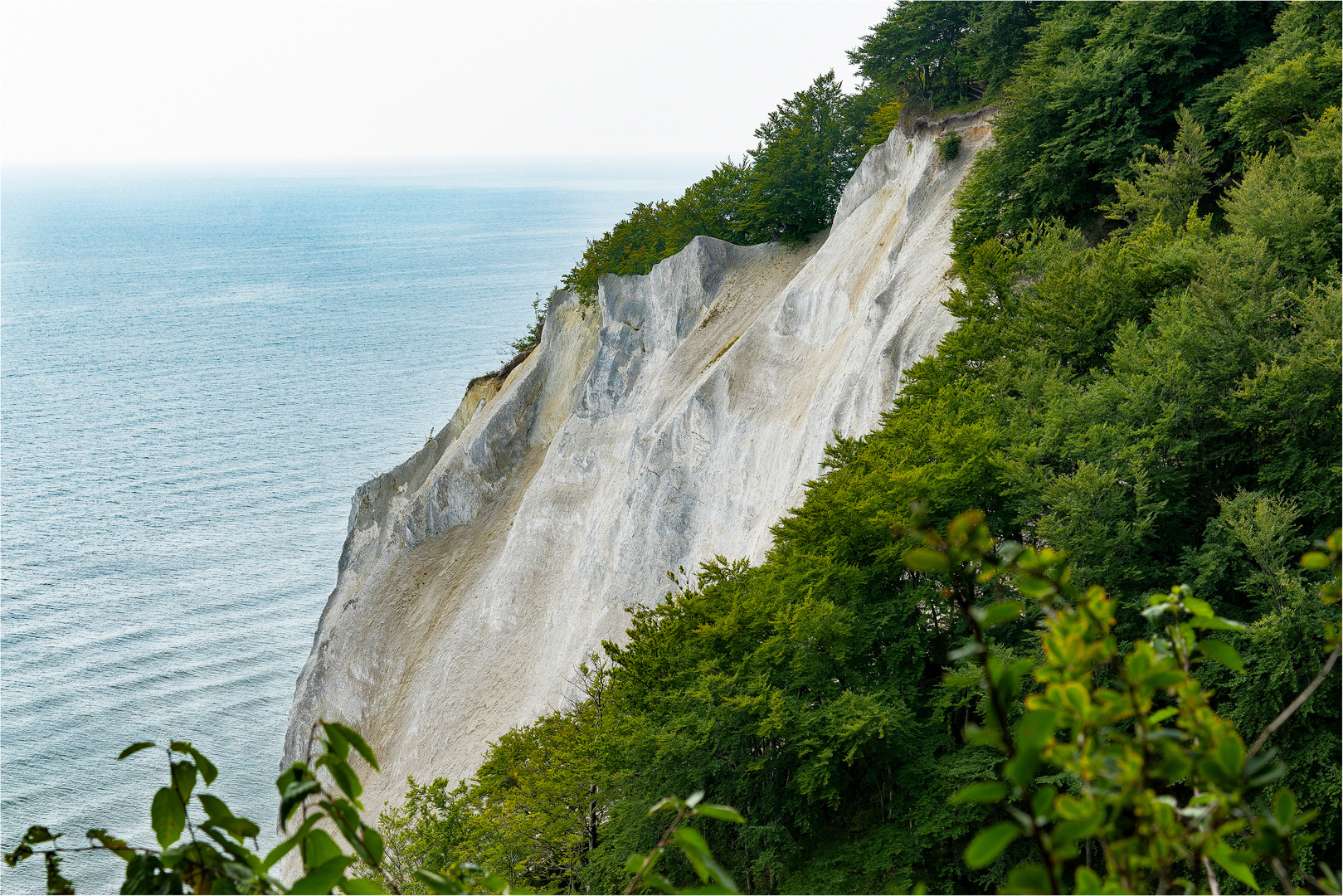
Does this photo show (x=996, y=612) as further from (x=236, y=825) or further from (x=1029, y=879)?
(x=236, y=825)

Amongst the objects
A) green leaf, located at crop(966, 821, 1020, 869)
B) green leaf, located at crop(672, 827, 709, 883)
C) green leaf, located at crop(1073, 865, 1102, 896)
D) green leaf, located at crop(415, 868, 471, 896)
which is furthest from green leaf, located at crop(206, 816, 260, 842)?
green leaf, located at crop(1073, 865, 1102, 896)

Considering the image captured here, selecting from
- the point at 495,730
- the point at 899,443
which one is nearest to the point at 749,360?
the point at 899,443

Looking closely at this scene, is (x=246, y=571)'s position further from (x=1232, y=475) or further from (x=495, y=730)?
(x=1232, y=475)

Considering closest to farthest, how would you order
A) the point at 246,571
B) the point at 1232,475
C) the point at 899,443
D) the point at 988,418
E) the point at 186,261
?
the point at 1232,475, the point at 988,418, the point at 899,443, the point at 246,571, the point at 186,261

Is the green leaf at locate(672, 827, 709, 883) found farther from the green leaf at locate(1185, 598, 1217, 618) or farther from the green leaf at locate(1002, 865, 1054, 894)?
Result: the green leaf at locate(1185, 598, 1217, 618)

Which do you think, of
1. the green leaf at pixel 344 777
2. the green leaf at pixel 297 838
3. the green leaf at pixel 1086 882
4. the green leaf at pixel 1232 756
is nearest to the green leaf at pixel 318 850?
the green leaf at pixel 297 838

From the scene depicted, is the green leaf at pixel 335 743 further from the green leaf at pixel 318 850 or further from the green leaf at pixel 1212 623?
the green leaf at pixel 1212 623

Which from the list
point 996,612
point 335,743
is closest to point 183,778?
point 335,743
